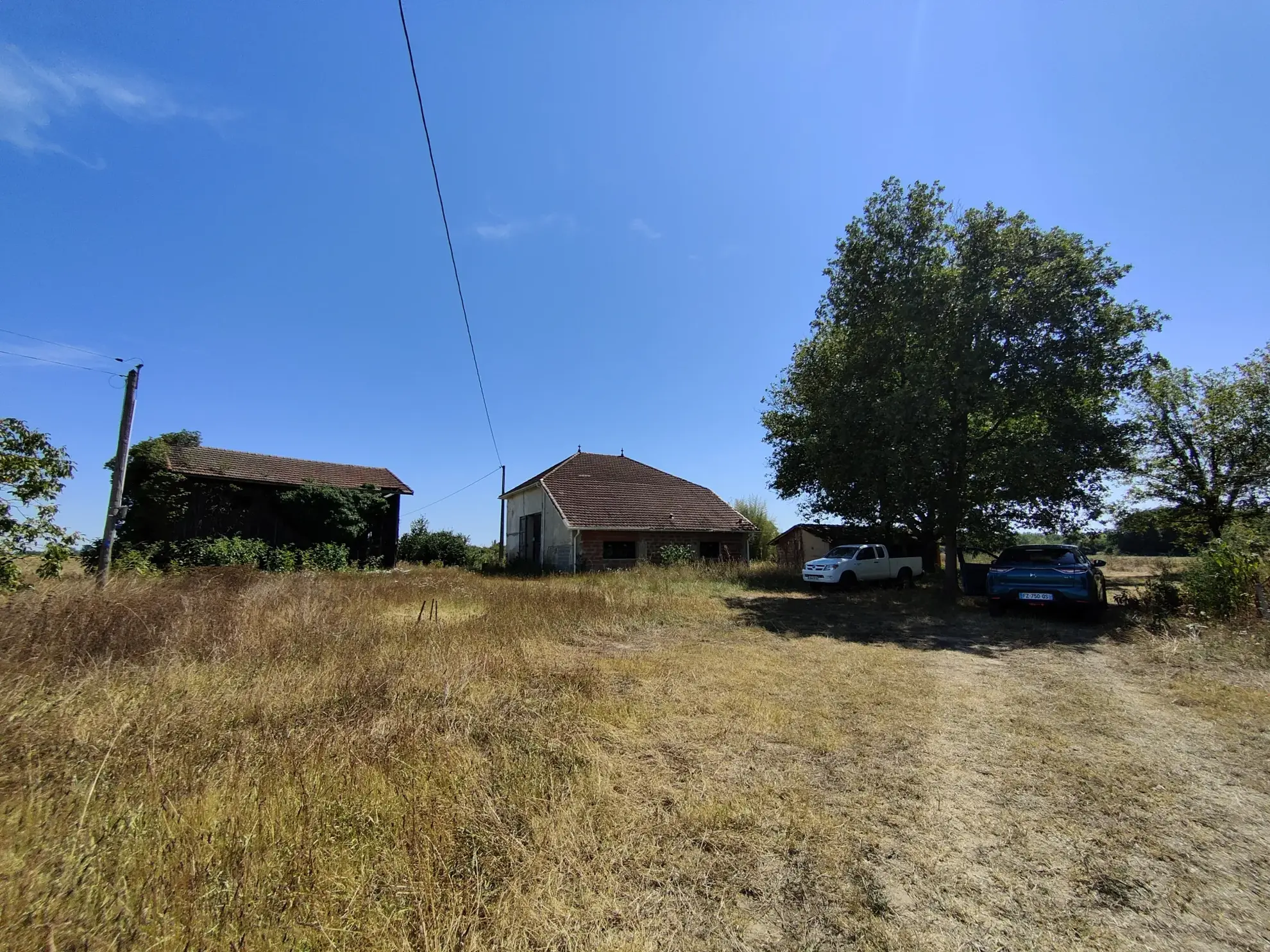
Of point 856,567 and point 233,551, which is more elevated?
point 233,551

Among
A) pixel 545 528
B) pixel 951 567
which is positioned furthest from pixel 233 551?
pixel 951 567

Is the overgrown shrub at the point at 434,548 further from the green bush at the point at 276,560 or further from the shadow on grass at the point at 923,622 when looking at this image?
the shadow on grass at the point at 923,622

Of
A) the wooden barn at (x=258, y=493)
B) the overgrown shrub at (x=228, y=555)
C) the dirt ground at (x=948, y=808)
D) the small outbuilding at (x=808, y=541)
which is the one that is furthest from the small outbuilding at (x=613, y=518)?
the dirt ground at (x=948, y=808)

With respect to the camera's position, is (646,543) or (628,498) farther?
(628,498)

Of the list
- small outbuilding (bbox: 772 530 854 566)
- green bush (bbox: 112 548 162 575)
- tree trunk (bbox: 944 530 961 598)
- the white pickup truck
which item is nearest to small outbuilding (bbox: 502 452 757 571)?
small outbuilding (bbox: 772 530 854 566)

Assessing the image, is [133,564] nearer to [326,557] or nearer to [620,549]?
[326,557]

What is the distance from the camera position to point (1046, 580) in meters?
11.2

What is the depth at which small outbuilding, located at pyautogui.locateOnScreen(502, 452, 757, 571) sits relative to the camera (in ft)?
80.5

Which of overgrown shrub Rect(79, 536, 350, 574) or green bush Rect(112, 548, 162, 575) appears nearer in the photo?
green bush Rect(112, 548, 162, 575)

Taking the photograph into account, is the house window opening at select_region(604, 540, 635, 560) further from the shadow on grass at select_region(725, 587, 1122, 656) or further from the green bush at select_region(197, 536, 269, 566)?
the green bush at select_region(197, 536, 269, 566)

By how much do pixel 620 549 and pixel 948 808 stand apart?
22.1 metres

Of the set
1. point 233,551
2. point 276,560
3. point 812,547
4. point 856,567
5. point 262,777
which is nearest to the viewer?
point 262,777

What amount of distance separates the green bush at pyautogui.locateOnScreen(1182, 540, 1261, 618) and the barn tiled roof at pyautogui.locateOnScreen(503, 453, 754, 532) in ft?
59.9

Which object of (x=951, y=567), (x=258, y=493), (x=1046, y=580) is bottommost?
(x=1046, y=580)
